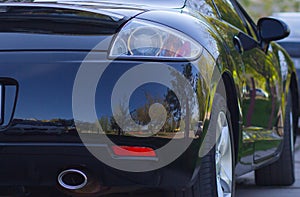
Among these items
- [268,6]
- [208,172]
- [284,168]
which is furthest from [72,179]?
[268,6]

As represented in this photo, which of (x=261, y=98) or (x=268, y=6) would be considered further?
(x=268, y=6)

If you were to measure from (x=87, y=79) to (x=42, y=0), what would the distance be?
767 mm

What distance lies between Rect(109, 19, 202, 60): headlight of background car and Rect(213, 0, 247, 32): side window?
1.15 metres

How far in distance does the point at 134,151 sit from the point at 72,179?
33 cm

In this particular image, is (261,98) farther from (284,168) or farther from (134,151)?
(134,151)

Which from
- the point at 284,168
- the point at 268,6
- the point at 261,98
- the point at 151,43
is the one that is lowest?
the point at 268,6

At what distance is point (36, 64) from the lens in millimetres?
3582

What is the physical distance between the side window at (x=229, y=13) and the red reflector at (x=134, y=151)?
4.99ft

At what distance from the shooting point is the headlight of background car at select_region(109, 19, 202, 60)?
3617 mm

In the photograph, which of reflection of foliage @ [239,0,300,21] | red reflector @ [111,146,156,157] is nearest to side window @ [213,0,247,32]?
red reflector @ [111,146,156,157]

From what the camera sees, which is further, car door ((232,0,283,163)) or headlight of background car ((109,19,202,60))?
car door ((232,0,283,163))

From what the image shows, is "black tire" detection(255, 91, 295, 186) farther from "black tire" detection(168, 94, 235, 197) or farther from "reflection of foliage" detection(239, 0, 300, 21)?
"reflection of foliage" detection(239, 0, 300, 21)

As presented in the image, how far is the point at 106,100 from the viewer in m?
3.52

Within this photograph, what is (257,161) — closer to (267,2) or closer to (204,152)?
(204,152)
